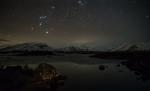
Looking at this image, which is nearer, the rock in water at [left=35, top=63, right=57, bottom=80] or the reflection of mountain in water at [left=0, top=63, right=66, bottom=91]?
the reflection of mountain in water at [left=0, top=63, right=66, bottom=91]

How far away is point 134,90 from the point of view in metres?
55.3

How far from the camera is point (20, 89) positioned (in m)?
36.0

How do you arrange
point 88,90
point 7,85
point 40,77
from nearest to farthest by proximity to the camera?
point 7,85 < point 40,77 < point 88,90

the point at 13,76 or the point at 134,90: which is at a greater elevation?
the point at 13,76

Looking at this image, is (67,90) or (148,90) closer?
(148,90)

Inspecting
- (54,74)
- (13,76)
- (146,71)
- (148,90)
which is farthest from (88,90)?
(146,71)

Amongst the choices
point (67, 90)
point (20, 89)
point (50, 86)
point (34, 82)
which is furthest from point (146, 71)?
point (20, 89)

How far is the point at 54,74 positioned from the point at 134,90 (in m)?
21.0

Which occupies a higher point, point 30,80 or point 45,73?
point 45,73

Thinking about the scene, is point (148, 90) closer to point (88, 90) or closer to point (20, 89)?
point (88, 90)

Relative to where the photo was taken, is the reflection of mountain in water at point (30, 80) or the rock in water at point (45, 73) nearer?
the reflection of mountain in water at point (30, 80)

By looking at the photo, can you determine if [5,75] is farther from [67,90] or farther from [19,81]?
[67,90]

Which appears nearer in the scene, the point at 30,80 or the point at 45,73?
the point at 30,80

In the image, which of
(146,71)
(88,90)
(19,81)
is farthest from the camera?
(146,71)
